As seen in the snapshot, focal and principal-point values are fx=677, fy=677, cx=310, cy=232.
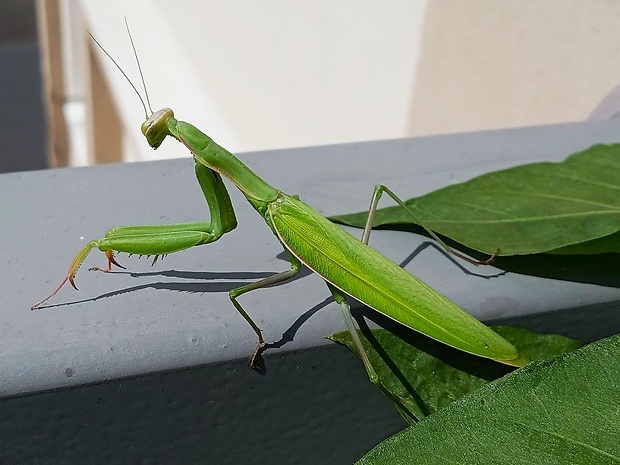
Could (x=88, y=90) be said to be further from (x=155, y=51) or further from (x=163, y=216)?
(x=163, y=216)

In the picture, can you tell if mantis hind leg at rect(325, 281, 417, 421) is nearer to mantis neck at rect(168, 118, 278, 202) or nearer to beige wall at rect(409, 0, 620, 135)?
mantis neck at rect(168, 118, 278, 202)

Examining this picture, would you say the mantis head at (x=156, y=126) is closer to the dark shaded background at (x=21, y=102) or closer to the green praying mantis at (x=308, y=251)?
the green praying mantis at (x=308, y=251)

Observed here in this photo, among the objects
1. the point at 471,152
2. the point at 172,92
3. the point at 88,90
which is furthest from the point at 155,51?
the point at 471,152

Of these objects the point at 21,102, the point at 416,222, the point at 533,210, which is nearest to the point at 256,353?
the point at 416,222

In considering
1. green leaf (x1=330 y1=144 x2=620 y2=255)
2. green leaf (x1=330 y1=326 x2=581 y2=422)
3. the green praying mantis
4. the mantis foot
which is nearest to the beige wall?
green leaf (x1=330 y1=144 x2=620 y2=255)

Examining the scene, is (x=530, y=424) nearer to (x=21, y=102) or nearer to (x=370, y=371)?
(x=370, y=371)

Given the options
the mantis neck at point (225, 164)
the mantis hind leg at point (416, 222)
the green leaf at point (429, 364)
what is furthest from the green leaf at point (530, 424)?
the mantis neck at point (225, 164)
